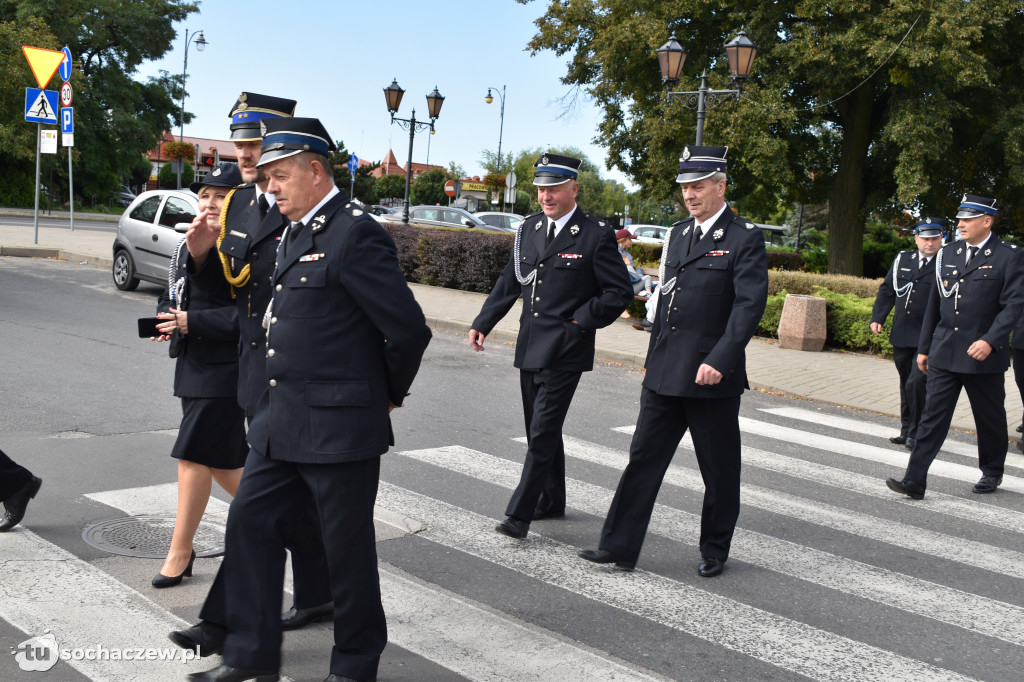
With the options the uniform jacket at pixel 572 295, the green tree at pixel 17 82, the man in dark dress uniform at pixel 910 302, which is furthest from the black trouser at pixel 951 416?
the green tree at pixel 17 82

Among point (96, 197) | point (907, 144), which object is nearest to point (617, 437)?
point (907, 144)

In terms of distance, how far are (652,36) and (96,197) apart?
1503 inches

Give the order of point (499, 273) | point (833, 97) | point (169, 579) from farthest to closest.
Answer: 1. point (833, 97)
2. point (499, 273)
3. point (169, 579)

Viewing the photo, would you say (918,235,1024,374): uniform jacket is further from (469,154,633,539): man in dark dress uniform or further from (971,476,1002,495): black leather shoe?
Answer: (469,154,633,539): man in dark dress uniform

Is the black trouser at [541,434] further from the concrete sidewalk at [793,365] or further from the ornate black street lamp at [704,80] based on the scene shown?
the ornate black street lamp at [704,80]

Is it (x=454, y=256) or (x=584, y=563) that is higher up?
(x=454, y=256)

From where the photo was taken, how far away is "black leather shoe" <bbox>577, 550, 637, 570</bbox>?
200 inches

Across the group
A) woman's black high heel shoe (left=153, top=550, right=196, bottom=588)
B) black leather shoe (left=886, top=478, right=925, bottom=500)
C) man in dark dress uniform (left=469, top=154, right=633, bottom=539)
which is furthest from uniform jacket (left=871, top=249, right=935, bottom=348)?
woman's black high heel shoe (left=153, top=550, right=196, bottom=588)

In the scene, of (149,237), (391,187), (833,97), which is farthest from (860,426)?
(391,187)

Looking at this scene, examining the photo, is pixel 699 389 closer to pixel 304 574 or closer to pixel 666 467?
pixel 666 467

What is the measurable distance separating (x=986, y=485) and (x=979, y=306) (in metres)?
1.28

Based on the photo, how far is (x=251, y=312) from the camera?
3.77 m

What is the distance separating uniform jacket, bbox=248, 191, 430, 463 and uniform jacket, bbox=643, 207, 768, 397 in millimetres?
2038

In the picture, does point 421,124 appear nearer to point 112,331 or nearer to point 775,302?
point 775,302
